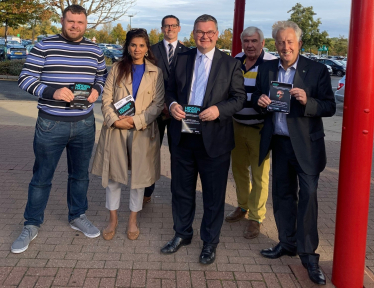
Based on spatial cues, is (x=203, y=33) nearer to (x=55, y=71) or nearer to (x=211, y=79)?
(x=211, y=79)

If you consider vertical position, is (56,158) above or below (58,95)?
below

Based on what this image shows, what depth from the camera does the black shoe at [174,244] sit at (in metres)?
3.88

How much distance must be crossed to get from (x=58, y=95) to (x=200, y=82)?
123 cm

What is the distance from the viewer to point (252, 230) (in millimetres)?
4355

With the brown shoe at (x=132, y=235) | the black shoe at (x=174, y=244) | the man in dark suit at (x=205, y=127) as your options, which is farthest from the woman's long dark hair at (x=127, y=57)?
the black shoe at (x=174, y=244)

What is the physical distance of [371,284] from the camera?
10.9 feet

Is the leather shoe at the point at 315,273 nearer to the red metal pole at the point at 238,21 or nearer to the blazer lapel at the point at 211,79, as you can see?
the blazer lapel at the point at 211,79

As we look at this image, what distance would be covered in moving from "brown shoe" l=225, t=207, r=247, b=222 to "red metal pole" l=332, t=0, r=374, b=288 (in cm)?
154

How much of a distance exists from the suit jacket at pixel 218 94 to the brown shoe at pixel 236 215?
1.21 metres

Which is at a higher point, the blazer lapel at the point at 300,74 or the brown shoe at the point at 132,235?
the blazer lapel at the point at 300,74

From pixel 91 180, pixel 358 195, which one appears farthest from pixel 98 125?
pixel 358 195

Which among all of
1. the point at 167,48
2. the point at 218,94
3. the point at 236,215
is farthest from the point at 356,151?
the point at 167,48

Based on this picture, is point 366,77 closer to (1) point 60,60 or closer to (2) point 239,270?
(2) point 239,270

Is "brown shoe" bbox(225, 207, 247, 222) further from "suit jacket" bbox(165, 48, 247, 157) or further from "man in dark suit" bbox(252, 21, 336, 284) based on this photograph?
"suit jacket" bbox(165, 48, 247, 157)
